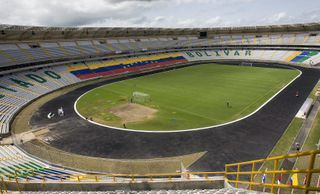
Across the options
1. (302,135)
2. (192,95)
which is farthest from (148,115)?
(302,135)

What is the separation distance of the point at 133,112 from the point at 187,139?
12.3 m

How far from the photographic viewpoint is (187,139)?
2623 centimetres

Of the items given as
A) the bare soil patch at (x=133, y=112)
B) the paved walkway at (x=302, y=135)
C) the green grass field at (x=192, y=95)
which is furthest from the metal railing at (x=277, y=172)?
the bare soil patch at (x=133, y=112)

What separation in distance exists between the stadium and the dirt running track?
134mm

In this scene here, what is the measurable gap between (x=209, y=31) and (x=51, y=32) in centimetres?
6577

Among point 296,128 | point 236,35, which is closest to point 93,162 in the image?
point 296,128

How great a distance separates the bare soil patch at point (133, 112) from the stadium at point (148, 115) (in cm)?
17

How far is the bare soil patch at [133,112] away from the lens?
33.1m

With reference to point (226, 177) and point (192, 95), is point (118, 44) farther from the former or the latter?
point (226, 177)

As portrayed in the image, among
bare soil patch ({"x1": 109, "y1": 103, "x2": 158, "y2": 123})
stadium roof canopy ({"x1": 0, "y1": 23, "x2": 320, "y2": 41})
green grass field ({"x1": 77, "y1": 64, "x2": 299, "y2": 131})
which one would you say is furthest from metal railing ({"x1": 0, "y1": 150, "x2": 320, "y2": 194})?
stadium roof canopy ({"x1": 0, "y1": 23, "x2": 320, "y2": 41})

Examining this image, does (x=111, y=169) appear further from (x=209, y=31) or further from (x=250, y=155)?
(x=209, y=31)

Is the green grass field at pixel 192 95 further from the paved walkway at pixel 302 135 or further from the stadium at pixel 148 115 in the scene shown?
the paved walkway at pixel 302 135

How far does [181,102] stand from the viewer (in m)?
39.5

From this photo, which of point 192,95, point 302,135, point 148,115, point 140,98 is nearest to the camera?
point 302,135
